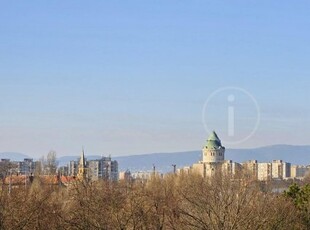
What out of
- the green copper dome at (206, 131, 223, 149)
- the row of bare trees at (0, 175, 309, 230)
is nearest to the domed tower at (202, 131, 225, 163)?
the green copper dome at (206, 131, 223, 149)

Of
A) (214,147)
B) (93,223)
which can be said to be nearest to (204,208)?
(93,223)

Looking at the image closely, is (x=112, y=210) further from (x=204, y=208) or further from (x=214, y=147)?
(x=214, y=147)

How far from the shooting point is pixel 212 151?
144125mm

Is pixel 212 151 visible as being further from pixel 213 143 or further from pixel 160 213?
pixel 160 213

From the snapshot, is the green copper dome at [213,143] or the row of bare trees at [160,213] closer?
the row of bare trees at [160,213]

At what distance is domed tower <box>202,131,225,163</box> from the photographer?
143 m

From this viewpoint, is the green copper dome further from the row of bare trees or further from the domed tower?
the row of bare trees

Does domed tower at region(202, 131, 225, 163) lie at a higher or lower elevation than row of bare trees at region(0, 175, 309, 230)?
higher

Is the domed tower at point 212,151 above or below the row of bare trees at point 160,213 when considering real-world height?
above

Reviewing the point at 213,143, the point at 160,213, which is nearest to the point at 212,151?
the point at 213,143

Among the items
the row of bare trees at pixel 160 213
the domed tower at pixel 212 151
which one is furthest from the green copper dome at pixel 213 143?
the row of bare trees at pixel 160 213

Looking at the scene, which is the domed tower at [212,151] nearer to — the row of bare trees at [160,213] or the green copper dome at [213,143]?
the green copper dome at [213,143]

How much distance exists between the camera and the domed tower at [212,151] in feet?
468

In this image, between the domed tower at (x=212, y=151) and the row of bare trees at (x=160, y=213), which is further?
the domed tower at (x=212, y=151)
